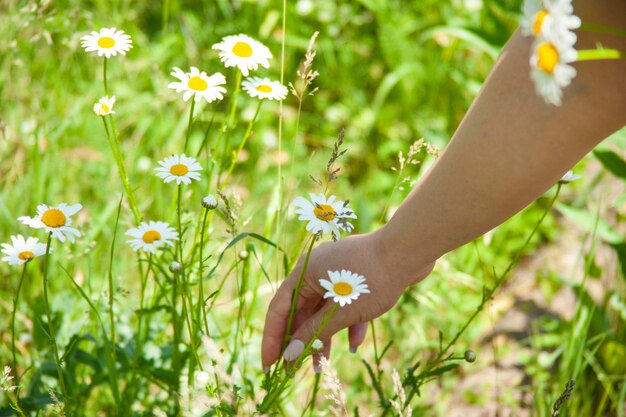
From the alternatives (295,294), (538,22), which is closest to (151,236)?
(295,294)

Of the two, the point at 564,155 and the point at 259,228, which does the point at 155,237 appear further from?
the point at 259,228

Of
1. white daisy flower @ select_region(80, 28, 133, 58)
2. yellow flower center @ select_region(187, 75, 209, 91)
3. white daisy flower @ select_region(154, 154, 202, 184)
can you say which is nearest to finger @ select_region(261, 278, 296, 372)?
white daisy flower @ select_region(154, 154, 202, 184)

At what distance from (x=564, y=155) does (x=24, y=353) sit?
1.17m

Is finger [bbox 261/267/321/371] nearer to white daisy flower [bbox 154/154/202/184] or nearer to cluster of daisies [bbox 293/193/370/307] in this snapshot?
cluster of daisies [bbox 293/193/370/307]

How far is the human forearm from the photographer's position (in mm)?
781

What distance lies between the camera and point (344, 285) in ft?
3.08

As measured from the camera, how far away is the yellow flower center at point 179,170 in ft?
3.37

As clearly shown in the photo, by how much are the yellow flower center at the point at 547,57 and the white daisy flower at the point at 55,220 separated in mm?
621

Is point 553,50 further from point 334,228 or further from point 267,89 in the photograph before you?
point 267,89

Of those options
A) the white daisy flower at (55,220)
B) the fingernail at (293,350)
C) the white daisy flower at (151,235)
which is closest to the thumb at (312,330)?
the fingernail at (293,350)

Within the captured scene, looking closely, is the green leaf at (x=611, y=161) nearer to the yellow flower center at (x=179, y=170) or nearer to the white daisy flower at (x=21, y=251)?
the yellow flower center at (x=179, y=170)

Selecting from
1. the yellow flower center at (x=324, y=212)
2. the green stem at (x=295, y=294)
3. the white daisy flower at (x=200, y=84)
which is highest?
the white daisy flower at (x=200, y=84)

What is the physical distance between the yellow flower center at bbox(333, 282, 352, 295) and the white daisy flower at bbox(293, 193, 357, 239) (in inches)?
2.4

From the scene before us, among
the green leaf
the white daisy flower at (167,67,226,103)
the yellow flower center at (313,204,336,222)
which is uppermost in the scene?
the green leaf
